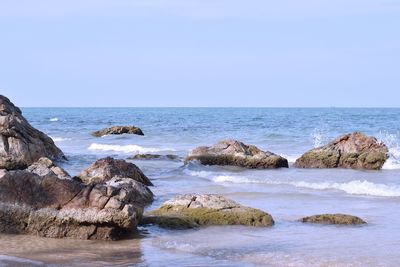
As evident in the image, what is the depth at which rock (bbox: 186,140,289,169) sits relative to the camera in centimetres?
2447

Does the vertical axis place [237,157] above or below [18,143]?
below

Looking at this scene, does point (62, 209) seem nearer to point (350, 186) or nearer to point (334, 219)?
point (334, 219)

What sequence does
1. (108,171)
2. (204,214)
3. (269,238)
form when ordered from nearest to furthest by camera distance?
(269,238) < (204,214) < (108,171)

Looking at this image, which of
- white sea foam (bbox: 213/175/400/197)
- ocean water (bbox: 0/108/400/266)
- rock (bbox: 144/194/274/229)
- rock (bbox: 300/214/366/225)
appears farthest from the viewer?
white sea foam (bbox: 213/175/400/197)

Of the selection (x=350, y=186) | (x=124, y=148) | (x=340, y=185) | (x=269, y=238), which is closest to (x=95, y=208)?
(x=269, y=238)

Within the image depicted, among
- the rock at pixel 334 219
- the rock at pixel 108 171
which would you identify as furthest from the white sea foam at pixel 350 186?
the rock at pixel 334 219

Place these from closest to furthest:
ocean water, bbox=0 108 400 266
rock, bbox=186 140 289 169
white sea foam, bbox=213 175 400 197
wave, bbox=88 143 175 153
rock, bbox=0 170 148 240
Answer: ocean water, bbox=0 108 400 266 → rock, bbox=0 170 148 240 → white sea foam, bbox=213 175 400 197 → rock, bbox=186 140 289 169 → wave, bbox=88 143 175 153

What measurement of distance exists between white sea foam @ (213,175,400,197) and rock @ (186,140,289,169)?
3412 mm

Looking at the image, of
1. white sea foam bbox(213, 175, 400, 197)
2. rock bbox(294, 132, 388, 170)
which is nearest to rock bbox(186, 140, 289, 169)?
rock bbox(294, 132, 388, 170)

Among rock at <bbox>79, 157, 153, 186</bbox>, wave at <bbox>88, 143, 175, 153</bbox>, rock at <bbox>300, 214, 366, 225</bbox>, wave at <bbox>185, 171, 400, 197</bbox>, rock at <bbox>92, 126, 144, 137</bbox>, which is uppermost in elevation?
rock at <bbox>79, 157, 153, 186</bbox>

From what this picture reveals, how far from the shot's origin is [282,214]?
45.9 ft

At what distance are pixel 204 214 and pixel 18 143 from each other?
35.8 feet

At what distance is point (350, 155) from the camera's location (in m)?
24.4

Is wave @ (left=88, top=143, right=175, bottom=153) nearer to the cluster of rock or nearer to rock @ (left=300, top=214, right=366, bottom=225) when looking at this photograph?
the cluster of rock
